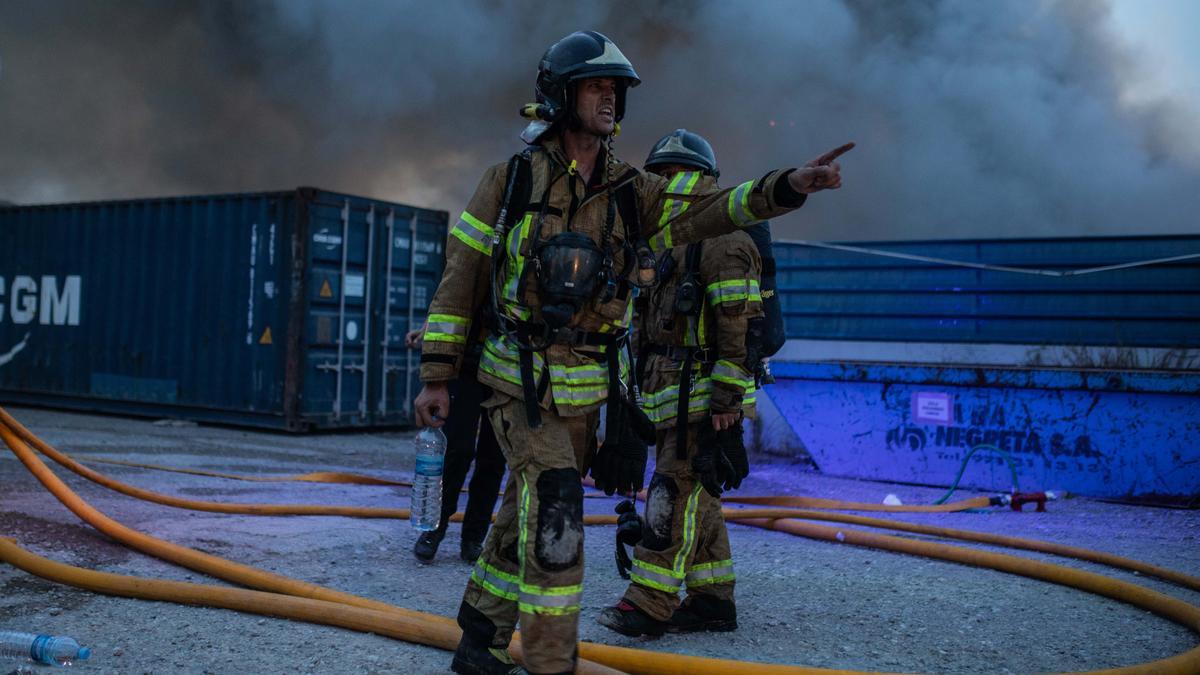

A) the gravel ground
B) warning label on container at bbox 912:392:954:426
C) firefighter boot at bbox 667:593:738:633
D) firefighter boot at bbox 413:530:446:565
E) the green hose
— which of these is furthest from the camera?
warning label on container at bbox 912:392:954:426

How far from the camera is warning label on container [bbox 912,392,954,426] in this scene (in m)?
8.18

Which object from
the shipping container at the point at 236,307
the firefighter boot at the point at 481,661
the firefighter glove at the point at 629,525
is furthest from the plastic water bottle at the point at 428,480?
the shipping container at the point at 236,307

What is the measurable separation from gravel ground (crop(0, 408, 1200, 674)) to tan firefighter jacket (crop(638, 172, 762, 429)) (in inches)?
34.5

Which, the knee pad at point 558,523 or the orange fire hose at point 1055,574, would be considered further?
the orange fire hose at point 1055,574

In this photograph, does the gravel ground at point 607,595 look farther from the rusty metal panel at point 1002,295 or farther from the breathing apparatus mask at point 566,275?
the rusty metal panel at point 1002,295

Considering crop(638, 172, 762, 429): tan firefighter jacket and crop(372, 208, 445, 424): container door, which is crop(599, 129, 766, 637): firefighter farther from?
crop(372, 208, 445, 424): container door

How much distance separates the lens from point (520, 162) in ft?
9.59

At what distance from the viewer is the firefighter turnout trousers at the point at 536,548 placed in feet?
8.65

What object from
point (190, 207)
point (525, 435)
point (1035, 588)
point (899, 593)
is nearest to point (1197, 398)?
point (1035, 588)

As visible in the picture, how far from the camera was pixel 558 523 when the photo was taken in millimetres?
2652

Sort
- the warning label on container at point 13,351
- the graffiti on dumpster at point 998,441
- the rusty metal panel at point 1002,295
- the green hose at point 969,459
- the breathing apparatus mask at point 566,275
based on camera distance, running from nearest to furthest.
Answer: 1. the breathing apparatus mask at point 566,275
2. the green hose at point 969,459
3. the graffiti on dumpster at point 998,441
4. the rusty metal panel at point 1002,295
5. the warning label on container at point 13,351

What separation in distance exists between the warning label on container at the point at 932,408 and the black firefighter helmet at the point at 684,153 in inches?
189

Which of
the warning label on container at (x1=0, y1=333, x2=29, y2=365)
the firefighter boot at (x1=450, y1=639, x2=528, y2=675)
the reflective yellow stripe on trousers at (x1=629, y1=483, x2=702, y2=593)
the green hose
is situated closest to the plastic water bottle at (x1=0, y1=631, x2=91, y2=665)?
the firefighter boot at (x1=450, y1=639, x2=528, y2=675)

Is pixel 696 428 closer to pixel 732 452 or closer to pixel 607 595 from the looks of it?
pixel 732 452
